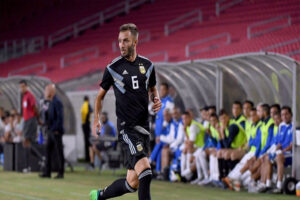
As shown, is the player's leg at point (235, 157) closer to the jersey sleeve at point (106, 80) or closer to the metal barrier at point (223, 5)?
the jersey sleeve at point (106, 80)

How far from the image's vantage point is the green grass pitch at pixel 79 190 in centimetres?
1027

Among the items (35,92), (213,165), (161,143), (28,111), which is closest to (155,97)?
(213,165)

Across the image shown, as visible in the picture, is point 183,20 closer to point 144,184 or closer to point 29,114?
point 29,114

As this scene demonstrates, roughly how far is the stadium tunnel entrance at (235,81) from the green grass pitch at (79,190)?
140cm

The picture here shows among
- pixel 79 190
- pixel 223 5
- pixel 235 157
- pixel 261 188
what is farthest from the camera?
pixel 223 5

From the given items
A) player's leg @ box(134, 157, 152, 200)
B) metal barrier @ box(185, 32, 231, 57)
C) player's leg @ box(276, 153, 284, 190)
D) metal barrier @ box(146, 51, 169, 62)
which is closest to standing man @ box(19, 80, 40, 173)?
player's leg @ box(276, 153, 284, 190)

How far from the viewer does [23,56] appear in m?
34.5

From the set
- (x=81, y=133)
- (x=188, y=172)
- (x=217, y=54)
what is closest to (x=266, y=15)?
(x=217, y=54)

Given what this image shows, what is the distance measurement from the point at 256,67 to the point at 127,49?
675cm

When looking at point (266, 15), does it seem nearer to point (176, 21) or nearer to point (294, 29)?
point (294, 29)

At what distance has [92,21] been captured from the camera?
34.0 meters

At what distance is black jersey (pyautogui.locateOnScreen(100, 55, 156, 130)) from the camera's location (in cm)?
676

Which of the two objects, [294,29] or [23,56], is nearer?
[294,29]

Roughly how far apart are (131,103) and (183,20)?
72.0ft
